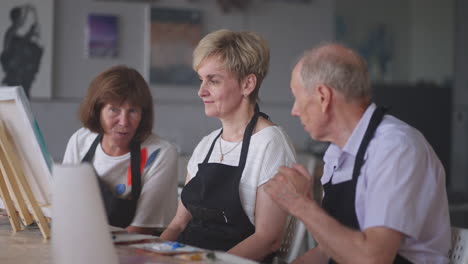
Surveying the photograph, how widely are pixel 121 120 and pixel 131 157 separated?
16cm

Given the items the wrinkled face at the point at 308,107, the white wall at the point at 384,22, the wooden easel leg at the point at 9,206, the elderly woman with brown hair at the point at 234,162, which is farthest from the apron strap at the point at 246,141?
the white wall at the point at 384,22

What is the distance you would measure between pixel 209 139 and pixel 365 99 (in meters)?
0.92

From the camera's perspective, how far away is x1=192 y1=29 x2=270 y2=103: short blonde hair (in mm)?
2406

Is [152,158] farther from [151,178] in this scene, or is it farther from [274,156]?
[274,156]

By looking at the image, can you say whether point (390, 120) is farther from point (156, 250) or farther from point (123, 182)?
point (123, 182)

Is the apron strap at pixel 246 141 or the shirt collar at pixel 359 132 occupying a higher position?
the shirt collar at pixel 359 132

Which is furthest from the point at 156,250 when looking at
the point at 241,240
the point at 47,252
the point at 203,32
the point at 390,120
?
the point at 203,32

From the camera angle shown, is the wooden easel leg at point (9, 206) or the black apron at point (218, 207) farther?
the black apron at point (218, 207)

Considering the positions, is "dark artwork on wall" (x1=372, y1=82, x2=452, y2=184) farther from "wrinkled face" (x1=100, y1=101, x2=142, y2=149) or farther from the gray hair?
the gray hair

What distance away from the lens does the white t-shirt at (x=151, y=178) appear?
2.70 m

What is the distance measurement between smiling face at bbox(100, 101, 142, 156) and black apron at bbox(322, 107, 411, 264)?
3.42 feet

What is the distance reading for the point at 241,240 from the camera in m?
2.30

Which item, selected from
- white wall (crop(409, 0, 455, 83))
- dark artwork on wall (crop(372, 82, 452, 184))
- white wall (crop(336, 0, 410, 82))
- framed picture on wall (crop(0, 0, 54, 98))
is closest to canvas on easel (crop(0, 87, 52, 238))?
dark artwork on wall (crop(372, 82, 452, 184))

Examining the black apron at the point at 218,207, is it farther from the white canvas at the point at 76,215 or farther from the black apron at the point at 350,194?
the white canvas at the point at 76,215
